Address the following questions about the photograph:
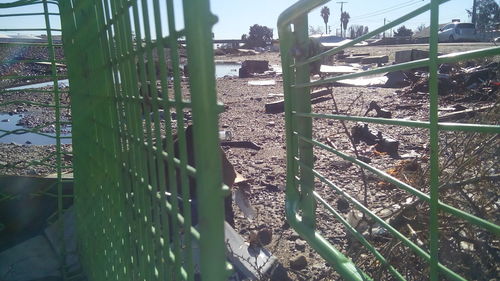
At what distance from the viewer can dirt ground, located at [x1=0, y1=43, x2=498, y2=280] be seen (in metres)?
2.66

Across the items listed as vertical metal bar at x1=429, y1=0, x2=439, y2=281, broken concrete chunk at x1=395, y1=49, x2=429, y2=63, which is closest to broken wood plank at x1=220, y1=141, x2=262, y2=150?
vertical metal bar at x1=429, y1=0, x2=439, y2=281

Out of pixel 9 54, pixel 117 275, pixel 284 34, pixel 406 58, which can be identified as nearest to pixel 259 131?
pixel 9 54

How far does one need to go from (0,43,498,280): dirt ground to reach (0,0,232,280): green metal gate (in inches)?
36.5

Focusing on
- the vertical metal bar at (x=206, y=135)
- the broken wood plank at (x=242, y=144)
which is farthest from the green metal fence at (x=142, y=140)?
the broken wood plank at (x=242, y=144)

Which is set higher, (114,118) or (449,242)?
(114,118)

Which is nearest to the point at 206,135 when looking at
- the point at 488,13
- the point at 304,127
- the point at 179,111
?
the point at 179,111

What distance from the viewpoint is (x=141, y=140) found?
103cm

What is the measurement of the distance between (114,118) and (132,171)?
0.23 meters

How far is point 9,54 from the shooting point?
500cm

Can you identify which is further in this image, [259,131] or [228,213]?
[259,131]

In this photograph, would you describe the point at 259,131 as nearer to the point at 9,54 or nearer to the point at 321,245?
the point at 9,54

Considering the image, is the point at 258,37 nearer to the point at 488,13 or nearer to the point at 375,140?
the point at 488,13

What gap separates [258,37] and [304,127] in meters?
53.4

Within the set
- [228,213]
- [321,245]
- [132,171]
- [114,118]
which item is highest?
[114,118]
